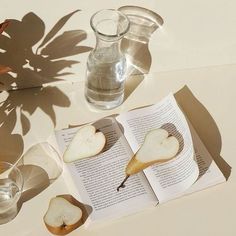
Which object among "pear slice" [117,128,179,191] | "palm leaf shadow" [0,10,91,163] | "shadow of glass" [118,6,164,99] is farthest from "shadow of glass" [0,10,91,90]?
"pear slice" [117,128,179,191]

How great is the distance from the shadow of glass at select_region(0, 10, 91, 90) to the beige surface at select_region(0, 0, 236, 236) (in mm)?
19

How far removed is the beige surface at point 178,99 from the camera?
0.93 metres

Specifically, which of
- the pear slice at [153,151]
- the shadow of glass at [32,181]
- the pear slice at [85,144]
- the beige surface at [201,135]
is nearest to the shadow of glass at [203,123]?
the beige surface at [201,135]

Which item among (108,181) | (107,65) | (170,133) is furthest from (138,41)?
(108,181)

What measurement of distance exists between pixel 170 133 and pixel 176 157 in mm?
62

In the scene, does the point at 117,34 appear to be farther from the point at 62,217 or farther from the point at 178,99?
the point at 62,217

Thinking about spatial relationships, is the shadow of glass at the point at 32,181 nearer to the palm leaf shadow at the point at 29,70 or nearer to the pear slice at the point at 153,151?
the palm leaf shadow at the point at 29,70

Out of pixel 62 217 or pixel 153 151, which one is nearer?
pixel 62 217

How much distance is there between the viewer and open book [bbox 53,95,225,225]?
3.05 ft

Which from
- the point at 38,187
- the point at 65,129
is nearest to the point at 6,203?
the point at 38,187

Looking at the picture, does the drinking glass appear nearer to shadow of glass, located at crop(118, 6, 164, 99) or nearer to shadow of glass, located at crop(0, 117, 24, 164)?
shadow of glass, located at crop(0, 117, 24, 164)

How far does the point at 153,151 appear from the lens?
98cm

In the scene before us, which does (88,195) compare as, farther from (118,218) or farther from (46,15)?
(46,15)

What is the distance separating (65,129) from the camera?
103cm
